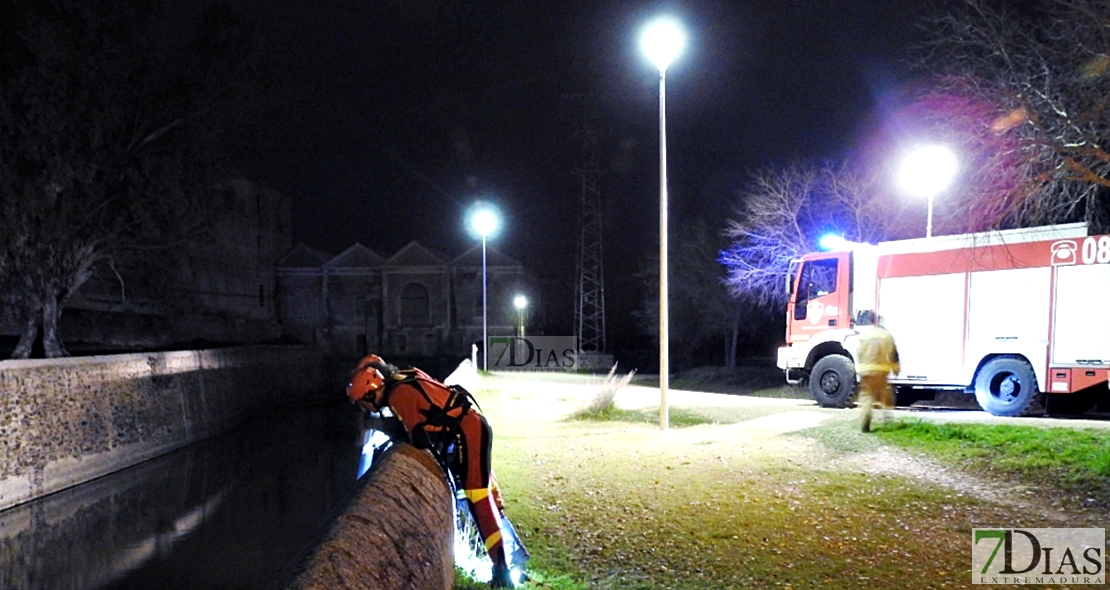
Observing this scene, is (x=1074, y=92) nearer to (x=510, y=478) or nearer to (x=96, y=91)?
(x=510, y=478)

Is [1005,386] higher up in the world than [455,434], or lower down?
lower down

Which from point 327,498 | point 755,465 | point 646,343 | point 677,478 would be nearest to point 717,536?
point 677,478

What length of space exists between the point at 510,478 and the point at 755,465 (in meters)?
3.34

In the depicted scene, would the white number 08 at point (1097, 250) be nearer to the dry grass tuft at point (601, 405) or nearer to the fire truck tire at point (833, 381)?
the fire truck tire at point (833, 381)

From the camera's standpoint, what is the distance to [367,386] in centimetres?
523

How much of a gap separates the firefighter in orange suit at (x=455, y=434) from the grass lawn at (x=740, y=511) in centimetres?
59

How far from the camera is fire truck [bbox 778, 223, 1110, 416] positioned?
42.4 feet

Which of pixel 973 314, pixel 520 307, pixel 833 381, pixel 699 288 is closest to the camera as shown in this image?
pixel 973 314

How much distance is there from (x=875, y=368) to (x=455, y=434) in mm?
8453
